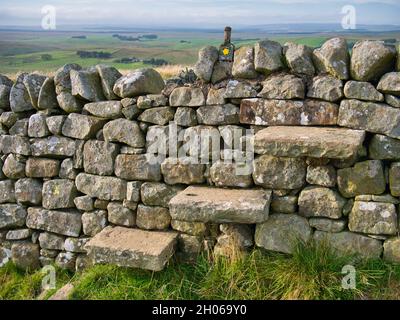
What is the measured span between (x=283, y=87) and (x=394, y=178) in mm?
1550

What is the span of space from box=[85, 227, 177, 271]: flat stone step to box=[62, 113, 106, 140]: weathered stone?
133cm

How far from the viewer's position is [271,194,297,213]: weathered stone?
15.7 feet

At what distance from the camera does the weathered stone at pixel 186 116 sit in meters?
5.15

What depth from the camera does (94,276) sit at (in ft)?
16.4

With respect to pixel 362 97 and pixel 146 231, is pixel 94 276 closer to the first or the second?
pixel 146 231

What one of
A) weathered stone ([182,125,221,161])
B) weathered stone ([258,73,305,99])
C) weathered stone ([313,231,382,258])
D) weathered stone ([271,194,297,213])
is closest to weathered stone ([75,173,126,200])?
weathered stone ([182,125,221,161])

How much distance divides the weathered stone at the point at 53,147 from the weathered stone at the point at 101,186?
1.28 feet

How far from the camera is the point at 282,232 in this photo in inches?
189

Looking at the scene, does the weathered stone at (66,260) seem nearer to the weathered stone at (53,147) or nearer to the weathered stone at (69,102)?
the weathered stone at (53,147)

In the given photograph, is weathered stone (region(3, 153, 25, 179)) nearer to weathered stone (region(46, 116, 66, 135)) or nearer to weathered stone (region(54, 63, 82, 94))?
weathered stone (region(46, 116, 66, 135))

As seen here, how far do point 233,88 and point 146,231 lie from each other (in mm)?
2089

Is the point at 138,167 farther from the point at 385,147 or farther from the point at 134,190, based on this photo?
the point at 385,147

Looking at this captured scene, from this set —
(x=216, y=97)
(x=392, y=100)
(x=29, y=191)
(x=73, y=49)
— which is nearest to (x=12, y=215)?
(x=29, y=191)
